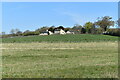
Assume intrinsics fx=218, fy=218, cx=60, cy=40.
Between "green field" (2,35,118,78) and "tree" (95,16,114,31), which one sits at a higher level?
"tree" (95,16,114,31)

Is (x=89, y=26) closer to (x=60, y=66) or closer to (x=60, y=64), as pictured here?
(x=60, y=64)

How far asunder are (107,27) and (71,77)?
108400mm

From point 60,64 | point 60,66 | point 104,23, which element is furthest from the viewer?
point 104,23

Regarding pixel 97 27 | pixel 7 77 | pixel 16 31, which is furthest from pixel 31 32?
pixel 7 77

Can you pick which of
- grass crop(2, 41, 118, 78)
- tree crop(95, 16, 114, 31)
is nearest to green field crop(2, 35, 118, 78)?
grass crop(2, 41, 118, 78)

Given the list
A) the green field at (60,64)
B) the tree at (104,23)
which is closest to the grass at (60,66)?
the green field at (60,64)

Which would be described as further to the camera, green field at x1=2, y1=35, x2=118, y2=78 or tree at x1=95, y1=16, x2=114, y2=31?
tree at x1=95, y1=16, x2=114, y2=31

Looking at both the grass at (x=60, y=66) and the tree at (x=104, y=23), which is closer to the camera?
the grass at (x=60, y=66)

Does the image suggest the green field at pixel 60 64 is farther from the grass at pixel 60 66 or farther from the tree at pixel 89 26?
the tree at pixel 89 26

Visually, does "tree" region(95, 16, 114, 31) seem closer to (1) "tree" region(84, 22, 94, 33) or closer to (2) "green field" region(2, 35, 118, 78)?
(1) "tree" region(84, 22, 94, 33)

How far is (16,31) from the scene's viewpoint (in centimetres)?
12394

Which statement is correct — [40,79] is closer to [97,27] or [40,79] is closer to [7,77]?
[7,77]

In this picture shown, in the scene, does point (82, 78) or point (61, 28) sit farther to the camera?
point (61, 28)

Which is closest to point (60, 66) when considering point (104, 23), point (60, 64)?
point (60, 64)
